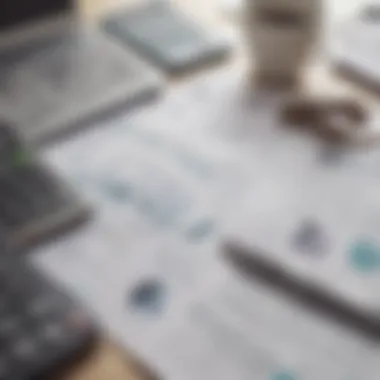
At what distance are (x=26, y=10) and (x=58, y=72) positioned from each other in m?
0.08

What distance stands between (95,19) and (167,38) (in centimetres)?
9

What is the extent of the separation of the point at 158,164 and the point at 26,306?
202 millimetres

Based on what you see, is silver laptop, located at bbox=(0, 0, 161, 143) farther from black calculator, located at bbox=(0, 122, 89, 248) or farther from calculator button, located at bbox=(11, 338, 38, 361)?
calculator button, located at bbox=(11, 338, 38, 361)

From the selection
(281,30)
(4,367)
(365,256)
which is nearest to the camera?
(4,367)

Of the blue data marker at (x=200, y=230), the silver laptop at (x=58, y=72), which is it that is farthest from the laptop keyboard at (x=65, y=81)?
the blue data marker at (x=200, y=230)

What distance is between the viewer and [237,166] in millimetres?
689

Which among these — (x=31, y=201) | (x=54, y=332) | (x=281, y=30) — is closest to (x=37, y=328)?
(x=54, y=332)

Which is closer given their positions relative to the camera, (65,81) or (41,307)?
(41,307)

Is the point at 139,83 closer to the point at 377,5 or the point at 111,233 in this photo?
the point at 111,233

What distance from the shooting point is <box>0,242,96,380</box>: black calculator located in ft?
1.62

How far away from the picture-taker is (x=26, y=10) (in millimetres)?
807

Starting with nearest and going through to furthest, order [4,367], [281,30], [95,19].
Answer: [4,367]
[281,30]
[95,19]

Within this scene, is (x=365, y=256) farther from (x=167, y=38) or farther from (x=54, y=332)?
(x=167, y=38)

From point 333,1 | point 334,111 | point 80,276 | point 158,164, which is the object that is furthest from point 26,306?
point 333,1
